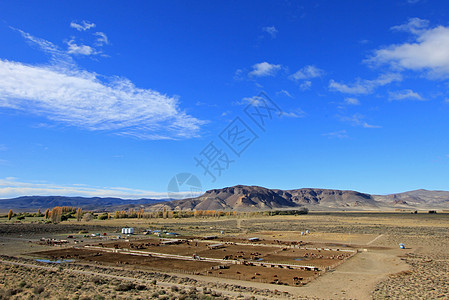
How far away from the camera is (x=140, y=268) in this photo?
27516 millimetres

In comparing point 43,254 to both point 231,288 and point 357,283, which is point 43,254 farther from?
point 357,283

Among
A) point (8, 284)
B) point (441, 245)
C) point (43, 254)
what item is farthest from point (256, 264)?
point (441, 245)

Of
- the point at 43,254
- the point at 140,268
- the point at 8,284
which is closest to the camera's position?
the point at 8,284

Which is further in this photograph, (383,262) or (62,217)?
(62,217)

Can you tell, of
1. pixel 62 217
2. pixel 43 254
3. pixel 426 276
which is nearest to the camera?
pixel 426 276

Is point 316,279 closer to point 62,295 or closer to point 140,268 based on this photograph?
point 140,268

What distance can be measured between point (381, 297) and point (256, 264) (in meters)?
12.9

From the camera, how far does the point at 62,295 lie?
1808 cm

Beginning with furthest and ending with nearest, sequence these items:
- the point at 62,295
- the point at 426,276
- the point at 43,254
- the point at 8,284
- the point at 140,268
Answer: the point at 43,254
the point at 140,268
the point at 426,276
the point at 8,284
the point at 62,295

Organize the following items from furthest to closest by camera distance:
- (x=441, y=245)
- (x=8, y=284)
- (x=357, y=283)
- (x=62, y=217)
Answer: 1. (x=62, y=217)
2. (x=441, y=245)
3. (x=357, y=283)
4. (x=8, y=284)

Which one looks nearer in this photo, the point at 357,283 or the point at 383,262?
the point at 357,283

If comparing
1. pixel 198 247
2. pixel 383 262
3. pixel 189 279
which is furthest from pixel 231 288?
pixel 198 247

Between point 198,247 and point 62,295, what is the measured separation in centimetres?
2653

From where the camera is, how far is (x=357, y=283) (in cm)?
2250
